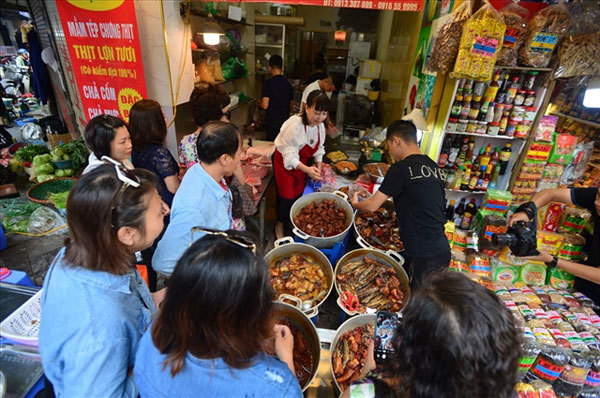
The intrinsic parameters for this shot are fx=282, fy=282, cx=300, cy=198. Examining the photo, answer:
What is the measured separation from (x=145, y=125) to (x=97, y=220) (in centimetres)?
172

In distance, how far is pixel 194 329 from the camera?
894mm

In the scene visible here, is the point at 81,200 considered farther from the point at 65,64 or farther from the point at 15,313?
the point at 65,64

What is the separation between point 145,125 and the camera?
2.53m

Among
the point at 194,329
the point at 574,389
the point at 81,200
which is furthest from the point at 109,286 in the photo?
the point at 574,389

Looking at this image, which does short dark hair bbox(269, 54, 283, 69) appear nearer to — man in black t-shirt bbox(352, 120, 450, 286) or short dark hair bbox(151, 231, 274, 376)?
man in black t-shirt bbox(352, 120, 450, 286)

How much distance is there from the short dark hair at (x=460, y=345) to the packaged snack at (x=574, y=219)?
2.61 meters

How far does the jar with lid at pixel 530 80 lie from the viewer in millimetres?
2951

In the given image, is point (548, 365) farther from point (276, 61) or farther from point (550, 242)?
point (276, 61)

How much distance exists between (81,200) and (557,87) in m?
4.37

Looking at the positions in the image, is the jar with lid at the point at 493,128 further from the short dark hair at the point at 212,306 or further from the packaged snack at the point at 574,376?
the short dark hair at the point at 212,306

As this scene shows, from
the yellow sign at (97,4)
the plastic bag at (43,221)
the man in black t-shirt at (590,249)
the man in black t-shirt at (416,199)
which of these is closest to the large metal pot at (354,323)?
the man in black t-shirt at (416,199)

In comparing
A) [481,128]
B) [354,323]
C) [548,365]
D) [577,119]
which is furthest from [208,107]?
[577,119]

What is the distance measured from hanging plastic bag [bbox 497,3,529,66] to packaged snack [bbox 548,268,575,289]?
2.03 metres

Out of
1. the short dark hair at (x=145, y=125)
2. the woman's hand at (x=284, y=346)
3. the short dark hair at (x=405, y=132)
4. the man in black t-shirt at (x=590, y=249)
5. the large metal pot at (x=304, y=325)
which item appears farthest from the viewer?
the short dark hair at (x=145, y=125)
